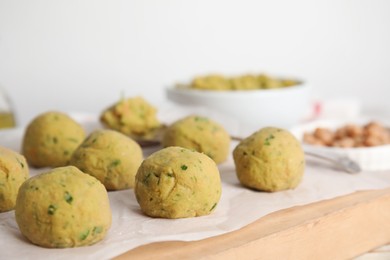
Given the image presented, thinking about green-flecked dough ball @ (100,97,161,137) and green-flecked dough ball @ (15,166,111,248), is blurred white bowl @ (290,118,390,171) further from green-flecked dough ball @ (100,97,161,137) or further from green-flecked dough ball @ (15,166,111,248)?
green-flecked dough ball @ (15,166,111,248)

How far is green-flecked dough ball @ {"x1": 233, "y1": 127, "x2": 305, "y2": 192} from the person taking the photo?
3.32 feet

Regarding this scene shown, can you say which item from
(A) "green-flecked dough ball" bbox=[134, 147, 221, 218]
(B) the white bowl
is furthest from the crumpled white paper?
(B) the white bowl

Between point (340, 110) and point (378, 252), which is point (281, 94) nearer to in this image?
point (340, 110)

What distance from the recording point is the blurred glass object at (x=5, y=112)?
1.56 meters

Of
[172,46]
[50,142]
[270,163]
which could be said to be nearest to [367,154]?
[270,163]

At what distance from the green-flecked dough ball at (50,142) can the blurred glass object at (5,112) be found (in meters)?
0.40

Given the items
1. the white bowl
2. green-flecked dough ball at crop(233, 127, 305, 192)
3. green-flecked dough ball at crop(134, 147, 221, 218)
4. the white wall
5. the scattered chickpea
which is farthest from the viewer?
the white wall

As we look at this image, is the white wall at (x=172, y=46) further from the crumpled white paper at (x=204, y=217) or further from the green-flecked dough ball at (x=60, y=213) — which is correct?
the green-flecked dough ball at (x=60, y=213)

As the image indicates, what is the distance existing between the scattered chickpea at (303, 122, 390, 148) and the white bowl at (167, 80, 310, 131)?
0.15 m

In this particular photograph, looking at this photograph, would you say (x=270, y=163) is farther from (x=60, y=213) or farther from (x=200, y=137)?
(x=60, y=213)

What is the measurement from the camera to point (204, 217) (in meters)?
0.89

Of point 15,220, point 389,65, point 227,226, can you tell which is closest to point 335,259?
point 227,226

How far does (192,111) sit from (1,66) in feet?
3.78

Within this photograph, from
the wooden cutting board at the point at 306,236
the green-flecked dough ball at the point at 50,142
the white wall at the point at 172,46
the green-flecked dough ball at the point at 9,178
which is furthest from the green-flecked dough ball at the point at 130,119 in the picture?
the white wall at the point at 172,46
